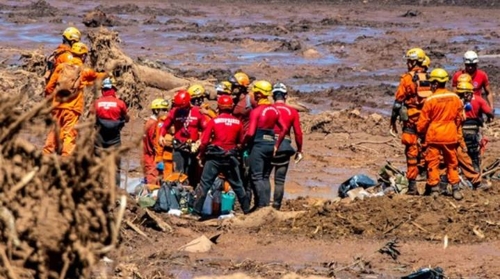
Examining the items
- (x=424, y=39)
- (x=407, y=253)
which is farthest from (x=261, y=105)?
(x=424, y=39)

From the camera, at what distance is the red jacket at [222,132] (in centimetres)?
1340

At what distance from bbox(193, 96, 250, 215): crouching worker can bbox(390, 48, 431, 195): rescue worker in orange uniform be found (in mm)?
2348

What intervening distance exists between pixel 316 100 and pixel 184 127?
36.1 feet

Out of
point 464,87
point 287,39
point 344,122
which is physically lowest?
point 287,39

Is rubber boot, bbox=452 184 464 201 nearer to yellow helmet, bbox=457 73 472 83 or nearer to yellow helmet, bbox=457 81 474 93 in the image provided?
yellow helmet, bbox=457 81 474 93

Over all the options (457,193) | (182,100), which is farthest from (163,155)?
(457,193)

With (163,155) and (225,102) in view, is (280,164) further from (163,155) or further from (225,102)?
(163,155)

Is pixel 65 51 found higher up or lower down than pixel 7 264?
lower down

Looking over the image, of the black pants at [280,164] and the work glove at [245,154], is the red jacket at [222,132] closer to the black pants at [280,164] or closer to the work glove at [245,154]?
the work glove at [245,154]

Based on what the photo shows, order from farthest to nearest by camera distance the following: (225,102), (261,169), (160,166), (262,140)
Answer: (160,166) < (261,169) < (262,140) < (225,102)

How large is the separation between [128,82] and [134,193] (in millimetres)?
6859

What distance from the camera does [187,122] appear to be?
1436 cm

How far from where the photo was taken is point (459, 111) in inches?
541

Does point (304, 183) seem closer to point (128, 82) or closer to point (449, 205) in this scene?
point (449, 205)
